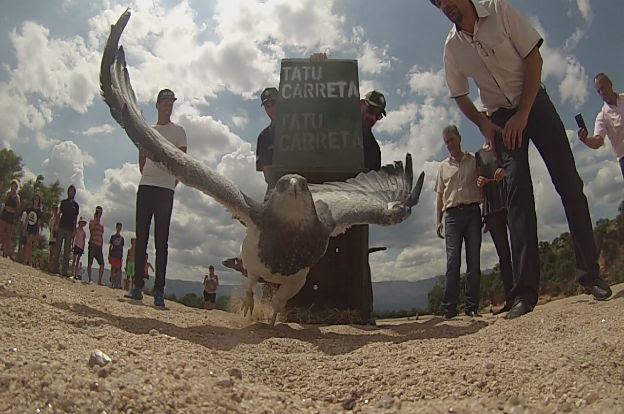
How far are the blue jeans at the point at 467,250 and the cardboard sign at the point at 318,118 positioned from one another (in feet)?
4.20

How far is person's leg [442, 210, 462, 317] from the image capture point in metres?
5.13

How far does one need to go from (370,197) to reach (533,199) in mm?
2446

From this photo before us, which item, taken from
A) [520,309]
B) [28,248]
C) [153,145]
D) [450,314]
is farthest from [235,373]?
[28,248]

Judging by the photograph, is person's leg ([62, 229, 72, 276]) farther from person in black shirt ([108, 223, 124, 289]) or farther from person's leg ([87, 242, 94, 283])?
person in black shirt ([108, 223, 124, 289])

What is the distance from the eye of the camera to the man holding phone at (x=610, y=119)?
542 cm

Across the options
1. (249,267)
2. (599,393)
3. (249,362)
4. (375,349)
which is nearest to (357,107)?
(249,267)

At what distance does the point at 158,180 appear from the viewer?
531 cm

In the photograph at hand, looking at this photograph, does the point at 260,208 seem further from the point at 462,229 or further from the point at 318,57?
the point at 462,229

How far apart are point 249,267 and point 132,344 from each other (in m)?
1.98

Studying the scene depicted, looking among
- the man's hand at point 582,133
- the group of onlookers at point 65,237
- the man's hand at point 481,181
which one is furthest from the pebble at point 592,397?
the group of onlookers at point 65,237

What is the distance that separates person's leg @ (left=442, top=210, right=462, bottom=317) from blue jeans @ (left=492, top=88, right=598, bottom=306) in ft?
5.31

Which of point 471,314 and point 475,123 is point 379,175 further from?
point 475,123

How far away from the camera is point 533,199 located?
137 inches

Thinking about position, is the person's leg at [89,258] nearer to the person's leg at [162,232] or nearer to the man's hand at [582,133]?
the person's leg at [162,232]
